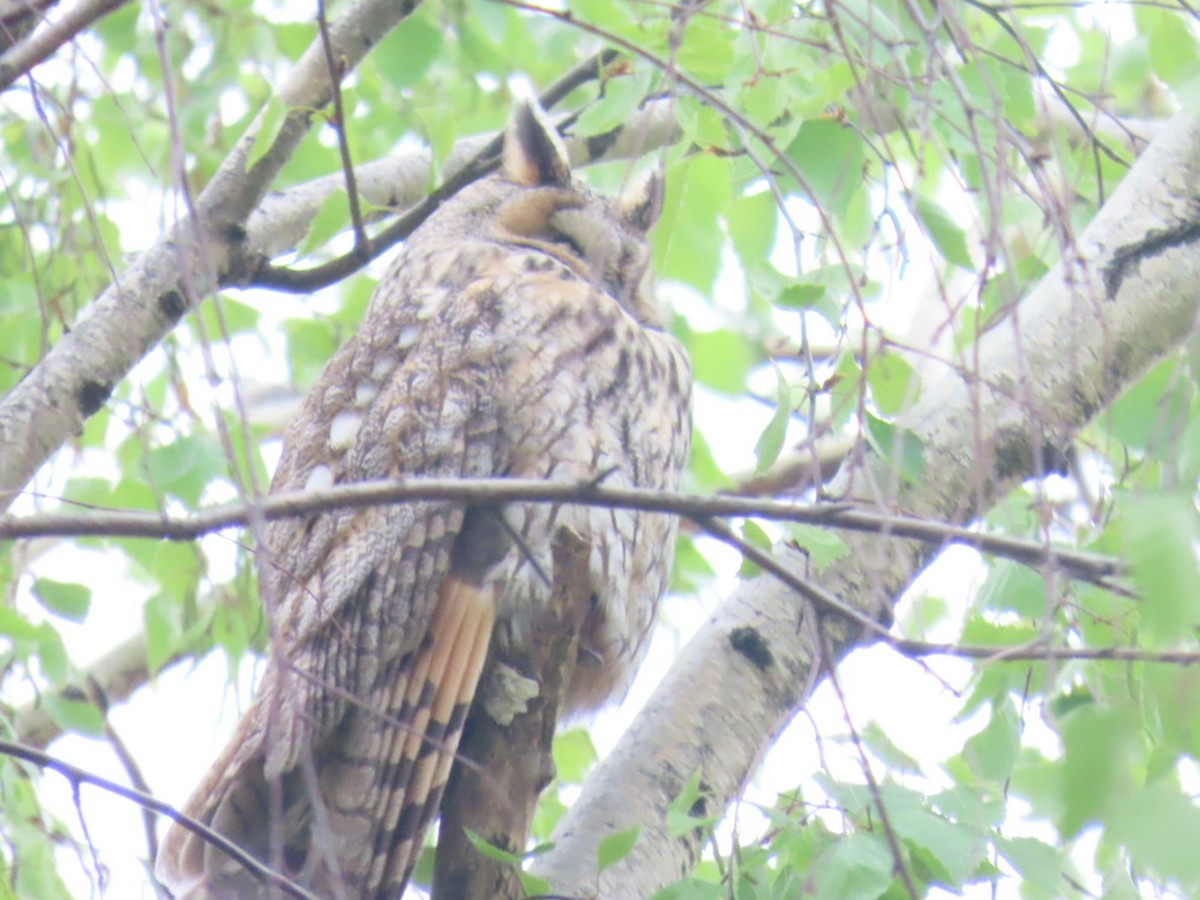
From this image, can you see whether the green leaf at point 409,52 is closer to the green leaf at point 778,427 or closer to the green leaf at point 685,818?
the green leaf at point 778,427

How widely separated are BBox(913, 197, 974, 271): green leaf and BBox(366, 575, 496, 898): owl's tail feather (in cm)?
65

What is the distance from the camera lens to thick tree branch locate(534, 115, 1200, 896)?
5.55 feet

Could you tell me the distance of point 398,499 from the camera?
1.00m

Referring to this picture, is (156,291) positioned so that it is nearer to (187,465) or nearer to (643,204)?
(187,465)

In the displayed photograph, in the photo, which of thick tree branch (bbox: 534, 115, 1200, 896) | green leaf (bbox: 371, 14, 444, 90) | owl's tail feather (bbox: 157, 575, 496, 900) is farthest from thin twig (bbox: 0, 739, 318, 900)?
green leaf (bbox: 371, 14, 444, 90)

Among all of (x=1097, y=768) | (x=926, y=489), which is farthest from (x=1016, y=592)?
(x=1097, y=768)

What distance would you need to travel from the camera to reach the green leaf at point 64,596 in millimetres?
1837

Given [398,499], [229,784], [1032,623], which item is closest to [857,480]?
[1032,623]

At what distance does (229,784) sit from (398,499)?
31.2 inches

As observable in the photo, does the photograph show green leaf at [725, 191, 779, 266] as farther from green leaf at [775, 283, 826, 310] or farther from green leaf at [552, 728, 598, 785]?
green leaf at [552, 728, 598, 785]

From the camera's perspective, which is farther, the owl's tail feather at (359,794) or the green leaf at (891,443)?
the owl's tail feather at (359,794)

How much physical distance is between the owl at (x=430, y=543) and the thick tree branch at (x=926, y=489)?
182mm

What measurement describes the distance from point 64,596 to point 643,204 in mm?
1127

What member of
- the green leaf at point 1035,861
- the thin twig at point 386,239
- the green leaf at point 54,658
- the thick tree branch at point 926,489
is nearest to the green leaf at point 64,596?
the green leaf at point 54,658
